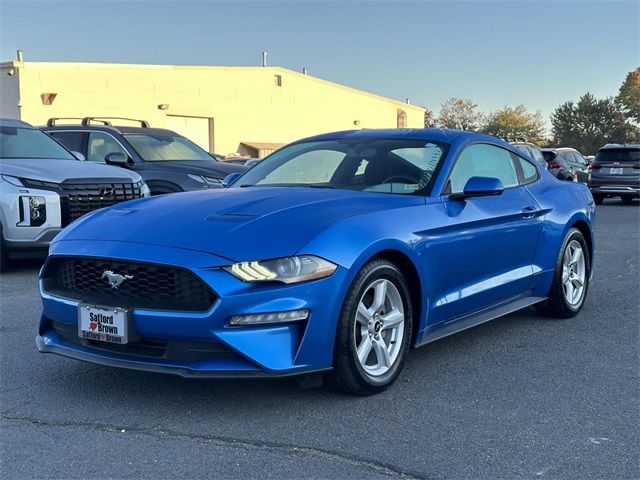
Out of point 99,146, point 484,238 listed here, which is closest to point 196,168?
point 99,146

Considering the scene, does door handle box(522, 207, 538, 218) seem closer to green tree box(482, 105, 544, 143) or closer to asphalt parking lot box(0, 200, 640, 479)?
asphalt parking lot box(0, 200, 640, 479)

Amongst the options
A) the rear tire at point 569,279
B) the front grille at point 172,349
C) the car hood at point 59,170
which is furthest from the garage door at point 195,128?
the front grille at point 172,349

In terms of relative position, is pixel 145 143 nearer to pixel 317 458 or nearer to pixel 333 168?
pixel 333 168

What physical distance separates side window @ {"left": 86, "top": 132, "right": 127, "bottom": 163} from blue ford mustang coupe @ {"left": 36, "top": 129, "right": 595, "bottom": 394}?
20.1 ft

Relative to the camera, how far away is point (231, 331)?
11.1ft

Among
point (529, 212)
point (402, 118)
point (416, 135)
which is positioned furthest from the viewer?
point (402, 118)

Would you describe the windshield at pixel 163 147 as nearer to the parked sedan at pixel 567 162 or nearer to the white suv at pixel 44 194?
the white suv at pixel 44 194

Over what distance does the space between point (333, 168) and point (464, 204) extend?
3.07 ft

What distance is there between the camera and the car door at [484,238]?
4.45 meters

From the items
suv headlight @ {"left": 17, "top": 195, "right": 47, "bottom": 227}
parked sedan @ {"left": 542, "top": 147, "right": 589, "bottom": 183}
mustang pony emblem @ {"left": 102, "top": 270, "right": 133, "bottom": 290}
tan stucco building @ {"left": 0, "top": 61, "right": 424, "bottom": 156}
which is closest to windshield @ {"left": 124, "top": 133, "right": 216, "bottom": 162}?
suv headlight @ {"left": 17, "top": 195, "right": 47, "bottom": 227}

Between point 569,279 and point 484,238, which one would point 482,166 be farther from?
point 569,279

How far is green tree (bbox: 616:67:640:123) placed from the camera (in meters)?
73.9

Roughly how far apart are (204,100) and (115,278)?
36.6 meters

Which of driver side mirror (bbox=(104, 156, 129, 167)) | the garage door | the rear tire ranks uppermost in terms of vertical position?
the garage door
